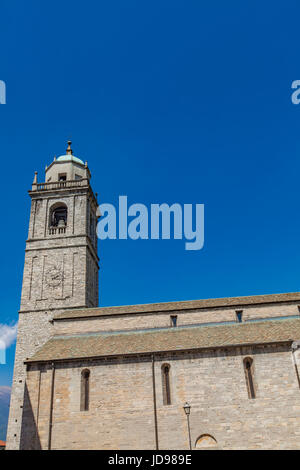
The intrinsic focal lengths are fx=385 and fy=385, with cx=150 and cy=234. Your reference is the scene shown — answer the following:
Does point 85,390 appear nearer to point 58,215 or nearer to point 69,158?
point 58,215

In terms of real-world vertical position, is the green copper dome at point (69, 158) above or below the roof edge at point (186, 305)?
above

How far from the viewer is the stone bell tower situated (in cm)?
3009

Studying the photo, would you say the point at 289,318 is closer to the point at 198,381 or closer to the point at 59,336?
the point at 198,381

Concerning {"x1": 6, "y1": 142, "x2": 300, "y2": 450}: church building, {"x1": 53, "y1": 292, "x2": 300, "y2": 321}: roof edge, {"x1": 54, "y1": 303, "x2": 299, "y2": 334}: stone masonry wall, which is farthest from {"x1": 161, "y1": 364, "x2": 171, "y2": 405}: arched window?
{"x1": 53, "y1": 292, "x2": 300, "y2": 321}: roof edge

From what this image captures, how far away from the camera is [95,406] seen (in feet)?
71.6

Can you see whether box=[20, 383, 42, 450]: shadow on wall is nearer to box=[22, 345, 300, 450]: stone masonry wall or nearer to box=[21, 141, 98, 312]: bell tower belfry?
box=[22, 345, 300, 450]: stone masonry wall

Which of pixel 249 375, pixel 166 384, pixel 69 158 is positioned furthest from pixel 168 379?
pixel 69 158

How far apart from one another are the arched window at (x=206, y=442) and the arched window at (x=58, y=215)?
22.5m

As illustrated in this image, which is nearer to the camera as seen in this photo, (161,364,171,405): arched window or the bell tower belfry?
(161,364,171,405): arched window

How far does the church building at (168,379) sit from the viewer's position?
20.5m

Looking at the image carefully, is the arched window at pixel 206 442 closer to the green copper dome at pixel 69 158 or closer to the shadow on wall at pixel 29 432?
the shadow on wall at pixel 29 432

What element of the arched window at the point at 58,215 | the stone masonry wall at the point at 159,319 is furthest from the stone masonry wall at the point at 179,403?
the arched window at the point at 58,215

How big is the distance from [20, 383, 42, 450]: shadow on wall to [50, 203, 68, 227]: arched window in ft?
58.2

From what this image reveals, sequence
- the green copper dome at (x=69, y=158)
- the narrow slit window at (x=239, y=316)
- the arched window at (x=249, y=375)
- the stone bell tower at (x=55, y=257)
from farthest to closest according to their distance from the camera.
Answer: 1. the green copper dome at (x=69, y=158)
2. the stone bell tower at (x=55, y=257)
3. the narrow slit window at (x=239, y=316)
4. the arched window at (x=249, y=375)
